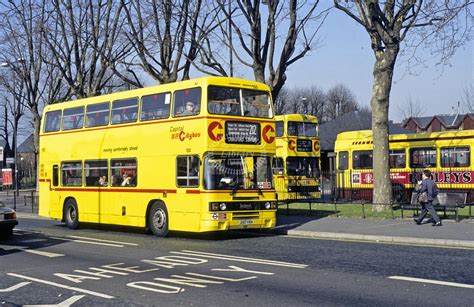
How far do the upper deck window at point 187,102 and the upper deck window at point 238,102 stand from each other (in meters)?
0.38

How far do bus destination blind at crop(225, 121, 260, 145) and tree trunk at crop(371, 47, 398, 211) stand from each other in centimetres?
640

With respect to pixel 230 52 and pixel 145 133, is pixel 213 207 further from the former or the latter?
pixel 230 52

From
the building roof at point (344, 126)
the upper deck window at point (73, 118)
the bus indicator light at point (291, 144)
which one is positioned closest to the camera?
the upper deck window at point (73, 118)

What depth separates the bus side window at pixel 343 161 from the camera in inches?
1259

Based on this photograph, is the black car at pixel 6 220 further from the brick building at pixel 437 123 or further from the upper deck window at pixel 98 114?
the brick building at pixel 437 123

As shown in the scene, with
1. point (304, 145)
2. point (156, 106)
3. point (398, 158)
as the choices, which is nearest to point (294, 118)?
point (304, 145)

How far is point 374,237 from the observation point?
615 inches

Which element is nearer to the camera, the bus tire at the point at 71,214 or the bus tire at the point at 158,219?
the bus tire at the point at 158,219

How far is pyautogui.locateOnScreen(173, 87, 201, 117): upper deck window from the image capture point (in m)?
16.0

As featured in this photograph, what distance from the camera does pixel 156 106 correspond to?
685 inches

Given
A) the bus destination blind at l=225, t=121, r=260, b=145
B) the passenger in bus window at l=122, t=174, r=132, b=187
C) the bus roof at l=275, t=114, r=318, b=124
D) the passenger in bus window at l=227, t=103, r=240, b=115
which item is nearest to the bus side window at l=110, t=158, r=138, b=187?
→ the passenger in bus window at l=122, t=174, r=132, b=187

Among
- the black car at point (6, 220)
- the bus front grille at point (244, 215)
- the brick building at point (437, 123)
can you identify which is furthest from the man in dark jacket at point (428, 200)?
the brick building at point (437, 123)

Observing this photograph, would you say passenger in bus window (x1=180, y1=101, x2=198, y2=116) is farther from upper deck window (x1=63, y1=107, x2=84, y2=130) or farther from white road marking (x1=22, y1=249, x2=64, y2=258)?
upper deck window (x1=63, y1=107, x2=84, y2=130)

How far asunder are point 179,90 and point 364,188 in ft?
55.1
